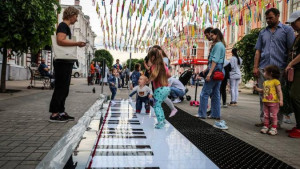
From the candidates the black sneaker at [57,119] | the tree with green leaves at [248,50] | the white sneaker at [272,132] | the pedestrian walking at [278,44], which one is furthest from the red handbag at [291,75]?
the tree with green leaves at [248,50]

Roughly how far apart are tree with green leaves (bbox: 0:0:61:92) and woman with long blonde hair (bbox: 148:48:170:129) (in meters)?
7.06

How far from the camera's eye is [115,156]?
285cm

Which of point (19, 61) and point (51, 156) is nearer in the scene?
point (51, 156)

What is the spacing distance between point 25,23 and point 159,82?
25.2 ft

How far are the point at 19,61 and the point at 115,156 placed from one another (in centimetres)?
2448

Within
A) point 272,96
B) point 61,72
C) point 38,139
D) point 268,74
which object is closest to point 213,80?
point 268,74

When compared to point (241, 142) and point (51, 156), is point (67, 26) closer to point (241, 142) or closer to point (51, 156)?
point (51, 156)

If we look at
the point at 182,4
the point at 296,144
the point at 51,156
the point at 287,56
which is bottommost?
the point at 296,144

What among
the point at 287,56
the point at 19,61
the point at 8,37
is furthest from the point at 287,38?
the point at 19,61

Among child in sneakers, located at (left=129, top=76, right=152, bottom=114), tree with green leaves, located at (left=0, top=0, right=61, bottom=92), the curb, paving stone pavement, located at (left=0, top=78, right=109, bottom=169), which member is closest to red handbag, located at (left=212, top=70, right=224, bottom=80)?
child in sneakers, located at (left=129, top=76, right=152, bottom=114)

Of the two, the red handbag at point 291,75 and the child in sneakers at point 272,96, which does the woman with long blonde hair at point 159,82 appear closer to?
the child in sneakers at point 272,96

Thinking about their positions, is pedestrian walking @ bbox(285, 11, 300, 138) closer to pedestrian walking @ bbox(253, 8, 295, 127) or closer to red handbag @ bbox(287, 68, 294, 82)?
red handbag @ bbox(287, 68, 294, 82)

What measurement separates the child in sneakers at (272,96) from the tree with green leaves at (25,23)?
28.0ft

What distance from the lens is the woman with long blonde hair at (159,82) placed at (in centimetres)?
458
